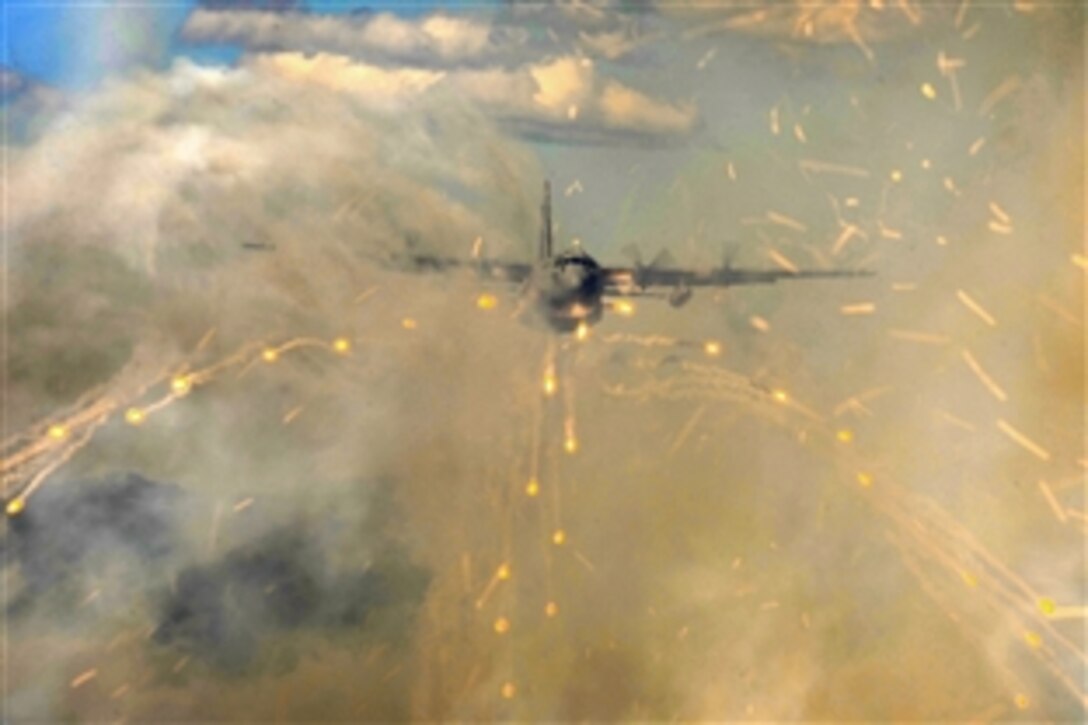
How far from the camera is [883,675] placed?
4062 millimetres

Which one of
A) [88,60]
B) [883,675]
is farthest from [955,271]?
[88,60]

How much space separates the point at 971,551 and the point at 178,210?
12.2ft

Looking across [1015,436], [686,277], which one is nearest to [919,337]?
[1015,436]

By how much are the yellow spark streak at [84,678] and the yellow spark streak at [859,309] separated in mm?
3431

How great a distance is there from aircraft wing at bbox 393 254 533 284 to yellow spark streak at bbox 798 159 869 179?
4.32ft

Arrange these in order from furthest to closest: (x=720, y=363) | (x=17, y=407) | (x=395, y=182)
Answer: (x=720, y=363) < (x=395, y=182) < (x=17, y=407)

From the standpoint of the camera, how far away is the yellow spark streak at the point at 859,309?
3.99m

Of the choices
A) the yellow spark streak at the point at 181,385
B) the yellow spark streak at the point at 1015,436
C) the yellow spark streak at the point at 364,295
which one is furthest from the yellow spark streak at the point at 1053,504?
the yellow spark streak at the point at 181,385

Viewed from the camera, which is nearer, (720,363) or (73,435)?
(73,435)

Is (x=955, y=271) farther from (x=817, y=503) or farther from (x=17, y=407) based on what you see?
(x=17, y=407)

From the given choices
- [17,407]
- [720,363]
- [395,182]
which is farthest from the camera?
[720,363]

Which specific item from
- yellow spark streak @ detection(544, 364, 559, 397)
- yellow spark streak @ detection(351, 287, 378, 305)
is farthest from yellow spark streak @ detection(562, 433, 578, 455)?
yellow spark streak @ detection(351, 287, 378, 305)

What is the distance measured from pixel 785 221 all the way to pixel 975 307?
3.21 ft

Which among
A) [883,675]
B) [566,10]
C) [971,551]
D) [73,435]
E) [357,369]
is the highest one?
[566,10]
